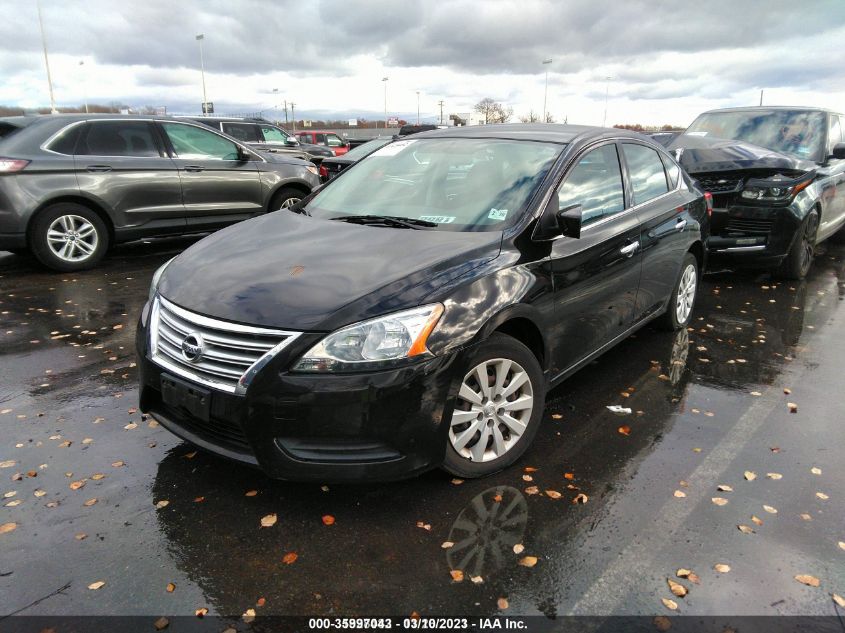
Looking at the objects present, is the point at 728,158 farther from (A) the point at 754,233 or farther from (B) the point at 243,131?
(B) the point at 243,131

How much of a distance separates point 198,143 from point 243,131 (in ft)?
25.1

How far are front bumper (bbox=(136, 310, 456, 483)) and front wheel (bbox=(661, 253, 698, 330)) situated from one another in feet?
10.6

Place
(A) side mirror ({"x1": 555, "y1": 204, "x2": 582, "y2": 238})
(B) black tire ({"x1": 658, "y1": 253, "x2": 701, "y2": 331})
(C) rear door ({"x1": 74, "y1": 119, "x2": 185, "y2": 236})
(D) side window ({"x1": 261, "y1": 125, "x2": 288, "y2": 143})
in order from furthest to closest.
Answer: (D) side window ({"x1": 261, "y1": 125, "x2": 288, "y2": 143}), (C) rear door ({"x1": 74, "y1": 119, "x2": 185, "y2": 236}), (B) black tire ({"x1": 658, "y1": 253, "x2": 701, "y2": 331}), (A) side mirror ({"x1": 555, "y1": 204, "x2": 582, "y2": 238})

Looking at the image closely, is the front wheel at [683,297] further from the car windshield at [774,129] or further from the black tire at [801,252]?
the car windshield at [774,129]

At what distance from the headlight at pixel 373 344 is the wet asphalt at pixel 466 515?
802 mm

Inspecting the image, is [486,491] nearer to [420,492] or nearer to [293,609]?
[420,492]

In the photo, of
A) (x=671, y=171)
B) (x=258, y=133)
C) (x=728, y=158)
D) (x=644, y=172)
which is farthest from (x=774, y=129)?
(x=258, y=133)

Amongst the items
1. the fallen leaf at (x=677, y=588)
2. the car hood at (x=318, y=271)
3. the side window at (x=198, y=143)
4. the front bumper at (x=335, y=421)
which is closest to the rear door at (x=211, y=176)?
the side window at (x=198, y=143)

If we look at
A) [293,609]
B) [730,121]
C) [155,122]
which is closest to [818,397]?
[293,609]

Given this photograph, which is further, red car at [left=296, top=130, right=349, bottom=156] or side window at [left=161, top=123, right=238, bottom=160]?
red car at [left=296, top=130, right=349, bottom=156]

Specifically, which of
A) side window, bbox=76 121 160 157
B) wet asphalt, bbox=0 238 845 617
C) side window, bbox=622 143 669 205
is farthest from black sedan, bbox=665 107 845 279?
side window, bbox=76 121 160 157

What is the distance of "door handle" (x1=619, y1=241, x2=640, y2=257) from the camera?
13.6 feet

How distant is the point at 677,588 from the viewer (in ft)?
8.04

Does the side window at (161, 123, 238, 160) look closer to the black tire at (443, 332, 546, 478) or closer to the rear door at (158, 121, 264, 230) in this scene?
the rear door at (158, 121, 264, 230)
